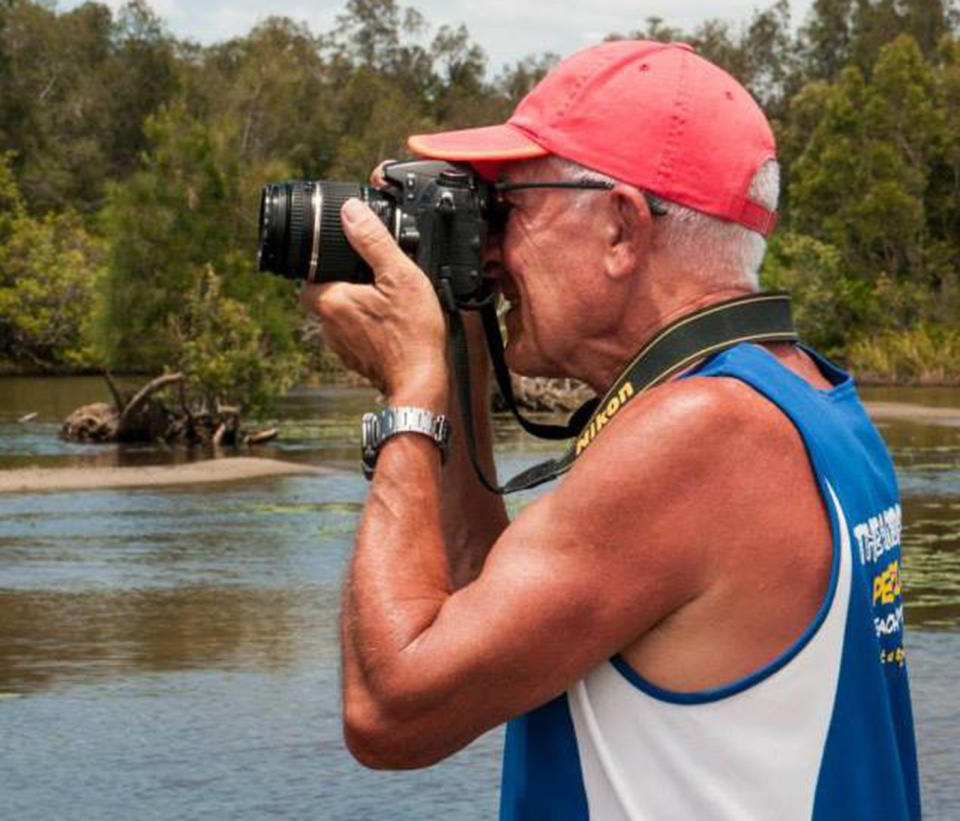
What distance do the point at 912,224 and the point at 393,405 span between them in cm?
5873

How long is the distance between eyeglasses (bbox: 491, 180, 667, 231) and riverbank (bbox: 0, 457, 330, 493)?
62.8ft

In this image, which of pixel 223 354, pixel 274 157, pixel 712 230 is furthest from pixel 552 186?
pixel 274 157

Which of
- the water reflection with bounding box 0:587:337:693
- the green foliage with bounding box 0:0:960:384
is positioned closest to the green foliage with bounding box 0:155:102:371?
the green foliage with bounding box 0:0:960:384

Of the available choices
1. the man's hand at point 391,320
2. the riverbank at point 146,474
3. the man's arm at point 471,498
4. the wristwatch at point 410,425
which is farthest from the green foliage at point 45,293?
the wristwatch at point 410,425

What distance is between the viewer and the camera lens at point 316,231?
9.24 ft

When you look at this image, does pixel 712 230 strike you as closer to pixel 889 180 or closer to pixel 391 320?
pixel 391 320

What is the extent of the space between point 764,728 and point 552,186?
0.68 m

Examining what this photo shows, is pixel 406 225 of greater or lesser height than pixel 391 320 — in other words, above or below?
above

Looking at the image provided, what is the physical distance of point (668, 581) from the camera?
7.74 feet

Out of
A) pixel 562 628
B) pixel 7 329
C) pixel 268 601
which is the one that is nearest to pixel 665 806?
pixel 562 628

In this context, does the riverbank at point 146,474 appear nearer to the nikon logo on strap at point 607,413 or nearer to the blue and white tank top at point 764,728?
the nikon logo on strap at point 607,413

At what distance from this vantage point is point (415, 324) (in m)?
2.71

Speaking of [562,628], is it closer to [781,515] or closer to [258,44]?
[781,515]

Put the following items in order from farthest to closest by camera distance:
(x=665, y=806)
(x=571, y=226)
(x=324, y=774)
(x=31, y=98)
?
(x=31, y=98) < (x=324, y=774) < (x=571, y=226) < (x=665, y=806)
